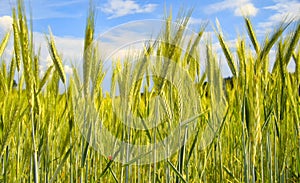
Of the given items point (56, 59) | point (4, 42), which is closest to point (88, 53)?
point (56, 59)

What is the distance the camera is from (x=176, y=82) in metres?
1.55

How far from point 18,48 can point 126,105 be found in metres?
0.44

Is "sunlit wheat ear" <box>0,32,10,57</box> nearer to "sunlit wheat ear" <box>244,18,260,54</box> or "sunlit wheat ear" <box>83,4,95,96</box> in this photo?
"sunlit wheat ear" <box>83,4,95,96</box>

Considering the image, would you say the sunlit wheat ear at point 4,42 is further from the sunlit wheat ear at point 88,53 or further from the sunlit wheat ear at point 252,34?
the sunlit wheat ear at point 252,34

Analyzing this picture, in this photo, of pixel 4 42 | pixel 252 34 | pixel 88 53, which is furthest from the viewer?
pixel 4 42

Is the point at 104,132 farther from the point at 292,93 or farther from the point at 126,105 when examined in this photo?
the point at 292,93

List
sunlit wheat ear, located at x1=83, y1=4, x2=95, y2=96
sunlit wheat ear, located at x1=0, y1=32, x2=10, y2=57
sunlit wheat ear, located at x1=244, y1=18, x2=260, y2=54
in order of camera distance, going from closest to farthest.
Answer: sunlit wheat ear, located at x1=83, y1=4, x2=95, y2=96
sunlit wheat ear, located at x1=244, y1=18, x2=260, y2=54
sunlit wheat ear, located at x1=0, y1=32, x2=10, y2=57

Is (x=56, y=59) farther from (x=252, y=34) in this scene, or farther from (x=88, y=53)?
(x=252, y=34)

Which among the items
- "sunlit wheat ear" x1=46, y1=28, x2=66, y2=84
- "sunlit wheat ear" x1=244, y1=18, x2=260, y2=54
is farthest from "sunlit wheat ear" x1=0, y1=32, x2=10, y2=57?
"sunlit wheat ear" x1=244, y1=18, x2=260, y2=54

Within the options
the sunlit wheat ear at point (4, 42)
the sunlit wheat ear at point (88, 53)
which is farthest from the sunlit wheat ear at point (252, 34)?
the sunlit wheat ear at point (4, 42)

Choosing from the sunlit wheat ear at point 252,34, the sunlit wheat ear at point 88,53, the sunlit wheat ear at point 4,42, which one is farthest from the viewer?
the sunlit wheat ear at point 4,42

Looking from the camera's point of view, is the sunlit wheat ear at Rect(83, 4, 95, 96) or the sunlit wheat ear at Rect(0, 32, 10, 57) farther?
the sunlit wheat ear at Rect(0, 32, 10, 57)

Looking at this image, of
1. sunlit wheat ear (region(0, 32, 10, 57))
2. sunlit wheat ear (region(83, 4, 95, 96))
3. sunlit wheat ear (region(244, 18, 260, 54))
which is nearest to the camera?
sunlit wheat ear (region(83, 4, 95, 96))

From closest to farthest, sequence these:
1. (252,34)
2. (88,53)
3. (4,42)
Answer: (88,53) < (252,34) < (4,42)
